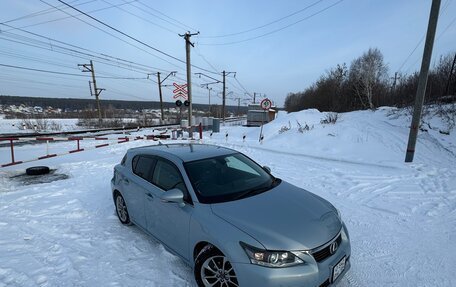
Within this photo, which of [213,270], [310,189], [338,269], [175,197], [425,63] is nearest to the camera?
[338,269]

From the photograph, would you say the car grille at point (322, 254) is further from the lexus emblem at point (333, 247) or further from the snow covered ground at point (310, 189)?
the snow covered ground at point (310, 189)

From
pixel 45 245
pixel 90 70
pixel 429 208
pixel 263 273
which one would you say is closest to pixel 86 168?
pixel 45 245

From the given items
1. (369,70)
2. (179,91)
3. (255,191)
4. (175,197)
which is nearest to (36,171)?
(175,197)

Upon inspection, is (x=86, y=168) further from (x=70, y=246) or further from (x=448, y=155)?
(x=448, y=155)

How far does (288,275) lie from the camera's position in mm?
2422

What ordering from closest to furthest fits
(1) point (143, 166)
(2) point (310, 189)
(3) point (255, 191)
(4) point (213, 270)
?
(4) point (213, 270) → (3) point (255, 191) → (1) point (143, 166) → (2) point (310, 189)

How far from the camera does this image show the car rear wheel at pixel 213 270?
2734 millimetres

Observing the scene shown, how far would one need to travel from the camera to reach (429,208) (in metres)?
5.35

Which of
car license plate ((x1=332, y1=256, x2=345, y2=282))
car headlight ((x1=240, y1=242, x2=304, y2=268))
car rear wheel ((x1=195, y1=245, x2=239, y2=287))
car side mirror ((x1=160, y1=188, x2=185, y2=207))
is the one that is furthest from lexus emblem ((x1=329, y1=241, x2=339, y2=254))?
car side mirror ((x1=160, y1=188, x2=185, y2=207))

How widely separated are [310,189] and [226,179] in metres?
3.67

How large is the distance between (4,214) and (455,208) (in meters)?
9.09

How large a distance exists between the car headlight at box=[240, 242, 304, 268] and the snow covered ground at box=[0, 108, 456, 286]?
1198 millimetres

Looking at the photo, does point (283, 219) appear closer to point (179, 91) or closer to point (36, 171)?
point (36, 171)

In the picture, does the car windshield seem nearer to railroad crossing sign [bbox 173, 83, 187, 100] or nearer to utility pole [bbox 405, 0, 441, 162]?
utility pole [bbox 405, 0, 441, 162]
